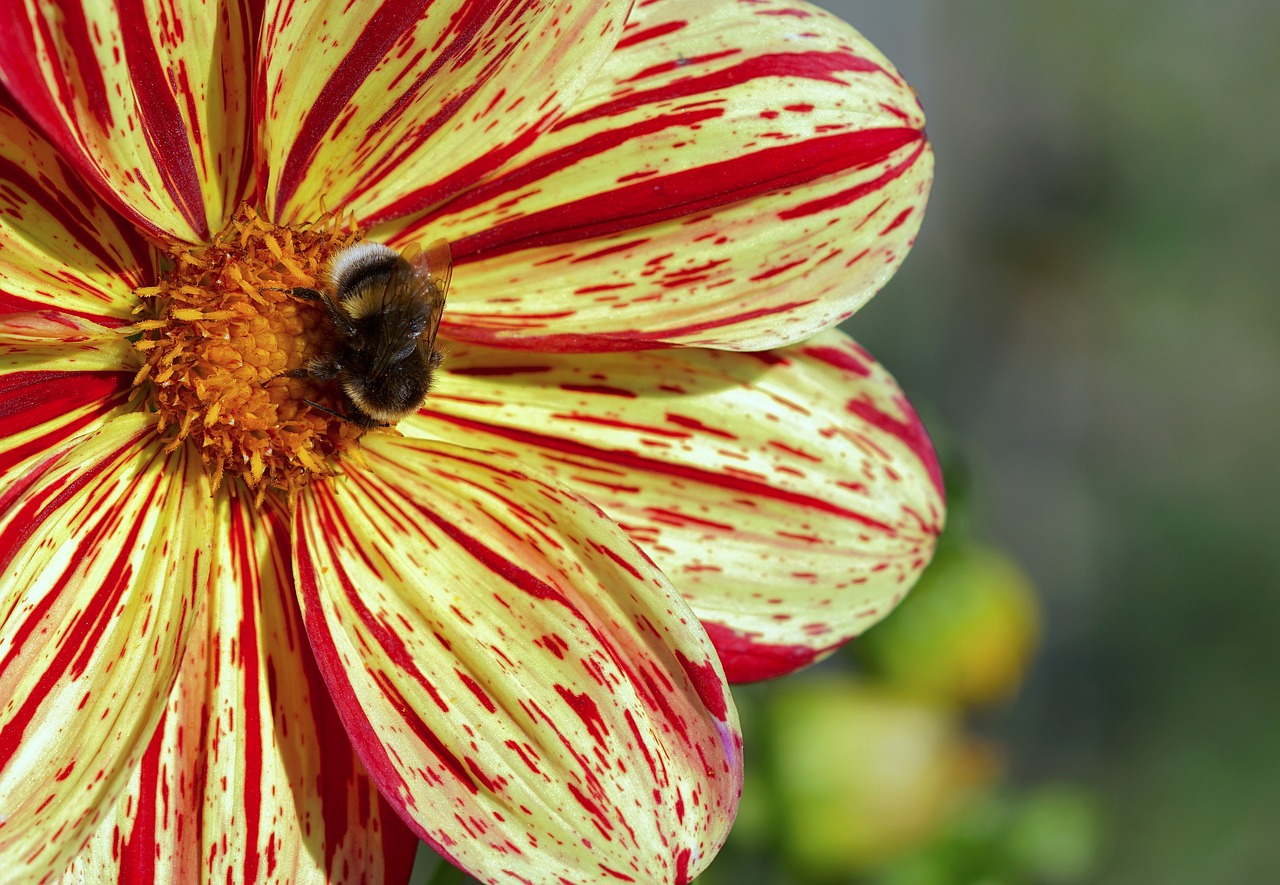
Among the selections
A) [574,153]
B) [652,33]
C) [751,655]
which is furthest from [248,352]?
[751,655]

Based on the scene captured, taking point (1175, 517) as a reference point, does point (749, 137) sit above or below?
above

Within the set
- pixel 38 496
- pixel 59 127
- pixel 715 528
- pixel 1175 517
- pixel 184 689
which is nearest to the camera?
pixel 59 127

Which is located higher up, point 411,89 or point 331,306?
point 411,89

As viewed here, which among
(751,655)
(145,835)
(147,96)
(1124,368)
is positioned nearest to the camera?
(147,96)

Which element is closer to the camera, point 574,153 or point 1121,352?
point 574,153

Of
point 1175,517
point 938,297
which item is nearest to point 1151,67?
point 938,297

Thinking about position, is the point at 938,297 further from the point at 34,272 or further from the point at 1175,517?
the point at 34,272

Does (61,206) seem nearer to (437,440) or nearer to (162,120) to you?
(162,120)
